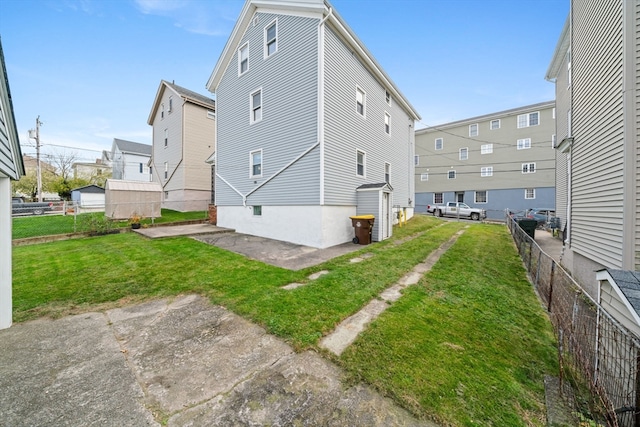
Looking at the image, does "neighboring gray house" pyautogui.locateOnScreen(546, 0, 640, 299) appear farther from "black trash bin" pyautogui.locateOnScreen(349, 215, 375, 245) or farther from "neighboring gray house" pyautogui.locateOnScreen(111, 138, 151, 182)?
"neighboring gray house" pyautogui.locateOnScreen(111, 138, 151, 182)

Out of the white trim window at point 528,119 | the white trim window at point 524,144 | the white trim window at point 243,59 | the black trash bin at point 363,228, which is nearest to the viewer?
the black trash bin at point 363,228

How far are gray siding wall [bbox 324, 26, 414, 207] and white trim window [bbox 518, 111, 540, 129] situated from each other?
19018 mm

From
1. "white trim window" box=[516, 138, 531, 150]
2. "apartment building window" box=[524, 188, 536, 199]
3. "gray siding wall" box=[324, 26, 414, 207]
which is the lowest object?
"apartment building window" box=[524, 188, 536, 199]

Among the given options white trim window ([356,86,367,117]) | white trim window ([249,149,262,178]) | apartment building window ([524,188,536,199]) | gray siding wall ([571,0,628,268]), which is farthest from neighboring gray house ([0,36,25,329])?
apartment building window ([524,188,536,199])

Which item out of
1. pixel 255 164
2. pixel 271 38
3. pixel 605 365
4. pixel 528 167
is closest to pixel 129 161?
pixel 255 164

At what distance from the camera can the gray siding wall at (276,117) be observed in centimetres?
938

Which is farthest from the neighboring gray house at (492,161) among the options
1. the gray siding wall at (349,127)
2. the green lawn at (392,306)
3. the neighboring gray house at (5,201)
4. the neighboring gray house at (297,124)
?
the neighboring gray house at (5,201)

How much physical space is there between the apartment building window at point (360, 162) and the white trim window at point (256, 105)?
196 inches

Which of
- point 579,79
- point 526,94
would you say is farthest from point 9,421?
point 526,94

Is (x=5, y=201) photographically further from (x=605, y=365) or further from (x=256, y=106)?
(x=256, y=106)

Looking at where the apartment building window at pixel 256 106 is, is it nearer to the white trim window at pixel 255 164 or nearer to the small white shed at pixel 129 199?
the white trim window at pixel 255 164

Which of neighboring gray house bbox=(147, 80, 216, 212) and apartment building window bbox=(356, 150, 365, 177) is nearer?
apartment building window bbox=(356, 150, 365, 177)

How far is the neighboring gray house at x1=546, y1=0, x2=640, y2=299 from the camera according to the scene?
15.0 ft

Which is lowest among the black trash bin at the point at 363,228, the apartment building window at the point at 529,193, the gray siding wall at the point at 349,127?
the black trash bin at the point at 363,228
